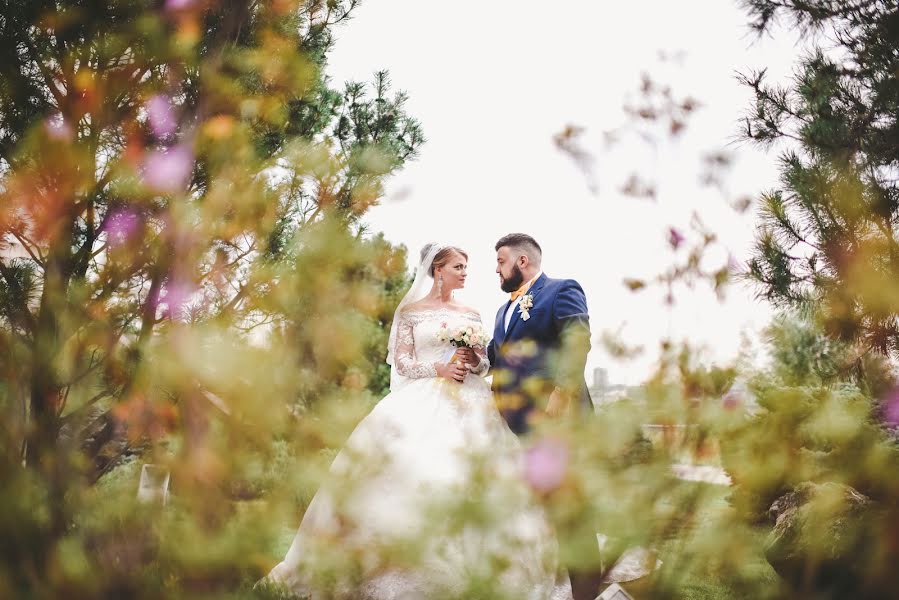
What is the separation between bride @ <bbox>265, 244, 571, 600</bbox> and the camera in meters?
0.79

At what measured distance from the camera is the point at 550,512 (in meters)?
0.94

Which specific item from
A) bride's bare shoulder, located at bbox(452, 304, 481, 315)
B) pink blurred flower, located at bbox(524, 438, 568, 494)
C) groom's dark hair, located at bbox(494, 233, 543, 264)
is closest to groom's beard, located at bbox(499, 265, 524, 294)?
groom's dark hair, located at bbox(494, 233, 543, 264)

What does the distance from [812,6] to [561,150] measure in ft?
9.52

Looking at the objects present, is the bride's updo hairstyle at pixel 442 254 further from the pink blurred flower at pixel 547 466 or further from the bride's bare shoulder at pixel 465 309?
the pink blurred flower at pixel 547 466

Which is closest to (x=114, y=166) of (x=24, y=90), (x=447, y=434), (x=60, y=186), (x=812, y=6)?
(x=24, y=90)

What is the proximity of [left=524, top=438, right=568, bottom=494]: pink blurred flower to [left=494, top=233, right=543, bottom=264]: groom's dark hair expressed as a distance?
2368 millimetres

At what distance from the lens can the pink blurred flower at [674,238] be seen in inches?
42.4

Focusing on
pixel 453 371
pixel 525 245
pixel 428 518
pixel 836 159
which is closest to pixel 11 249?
pixel 428 518

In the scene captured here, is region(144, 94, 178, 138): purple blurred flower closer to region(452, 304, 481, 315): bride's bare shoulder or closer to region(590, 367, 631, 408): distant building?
region(590, 367, 631, 408): distant building

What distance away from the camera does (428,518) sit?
79cm

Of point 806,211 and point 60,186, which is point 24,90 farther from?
point 806,211

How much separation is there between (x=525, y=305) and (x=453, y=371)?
1.93 feet

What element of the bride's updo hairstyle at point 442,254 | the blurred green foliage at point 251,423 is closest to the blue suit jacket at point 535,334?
the bride's updo hairstyle at point 442,254

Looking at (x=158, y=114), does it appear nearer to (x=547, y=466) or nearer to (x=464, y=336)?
(x=464, y=336)
